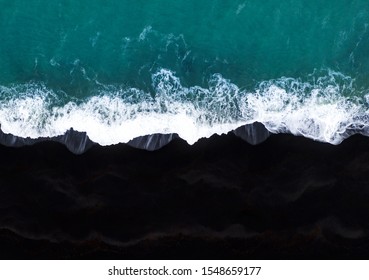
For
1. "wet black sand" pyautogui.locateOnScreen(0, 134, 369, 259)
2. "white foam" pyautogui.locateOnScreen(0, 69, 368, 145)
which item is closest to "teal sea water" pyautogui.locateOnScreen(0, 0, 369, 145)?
"white foam" pyautogui.locateOnScreen(0, 69, 368, 145)

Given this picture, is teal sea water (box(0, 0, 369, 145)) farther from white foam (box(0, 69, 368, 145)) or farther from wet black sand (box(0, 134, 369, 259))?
wet black sand (box(0, 134, 369, 259))

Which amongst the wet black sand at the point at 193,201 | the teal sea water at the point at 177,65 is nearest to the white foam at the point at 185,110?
the teal sea water at the point at 177,65

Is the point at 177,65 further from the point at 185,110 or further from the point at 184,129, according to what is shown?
the point at 184,129

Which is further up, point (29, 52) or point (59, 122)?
point (29, 52)

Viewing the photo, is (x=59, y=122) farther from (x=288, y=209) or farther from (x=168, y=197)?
(x=288, y=209)

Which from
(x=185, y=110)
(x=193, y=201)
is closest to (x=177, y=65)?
(x=185, y=110)

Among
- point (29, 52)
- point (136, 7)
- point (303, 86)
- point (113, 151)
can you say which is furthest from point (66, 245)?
point (303, 86)
